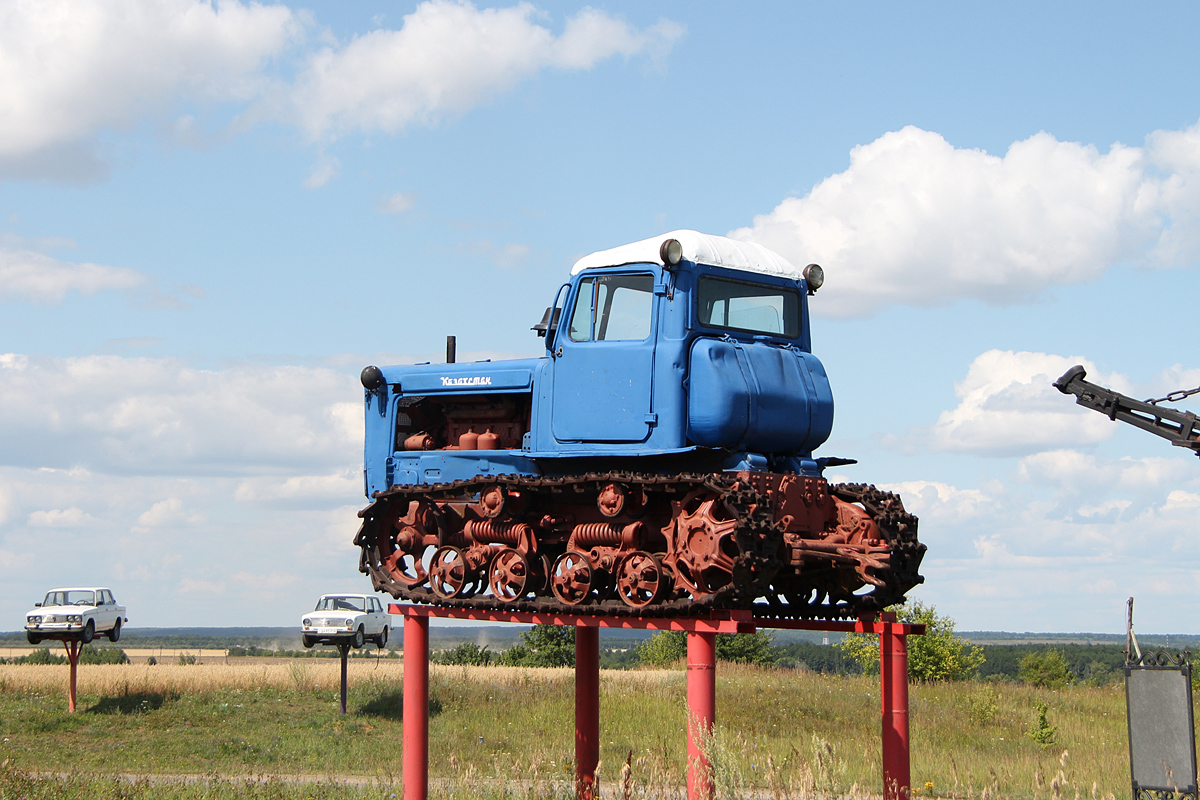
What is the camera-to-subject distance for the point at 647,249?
1272cm

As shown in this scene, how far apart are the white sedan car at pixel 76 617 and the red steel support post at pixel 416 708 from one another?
19.1 m

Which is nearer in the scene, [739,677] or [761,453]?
[761,453]

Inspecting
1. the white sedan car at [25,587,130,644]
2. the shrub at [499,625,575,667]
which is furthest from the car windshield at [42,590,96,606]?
the shrub at [499,625,575,667]

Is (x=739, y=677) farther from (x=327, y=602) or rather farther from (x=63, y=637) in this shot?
(x=63, y=637)

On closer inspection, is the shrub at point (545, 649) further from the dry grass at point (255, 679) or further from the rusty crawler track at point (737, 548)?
the rusty crawler track at point (737, 548)

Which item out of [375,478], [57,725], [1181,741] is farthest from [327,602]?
[1181,741]

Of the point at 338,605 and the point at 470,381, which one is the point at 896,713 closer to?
the point at 470,381

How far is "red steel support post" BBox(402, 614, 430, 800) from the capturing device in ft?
43.1

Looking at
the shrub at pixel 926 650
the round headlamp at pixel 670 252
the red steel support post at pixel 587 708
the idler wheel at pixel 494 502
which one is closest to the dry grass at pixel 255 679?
the shrub at pixel 926 650

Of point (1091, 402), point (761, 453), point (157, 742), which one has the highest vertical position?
point (1091, 402)

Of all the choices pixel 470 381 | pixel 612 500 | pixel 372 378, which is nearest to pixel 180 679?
pixel 372 378

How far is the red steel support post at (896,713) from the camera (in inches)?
486

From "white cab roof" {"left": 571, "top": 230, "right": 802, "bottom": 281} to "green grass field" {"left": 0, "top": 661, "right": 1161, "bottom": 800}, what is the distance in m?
6.90

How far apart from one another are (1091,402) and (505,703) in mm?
14562
